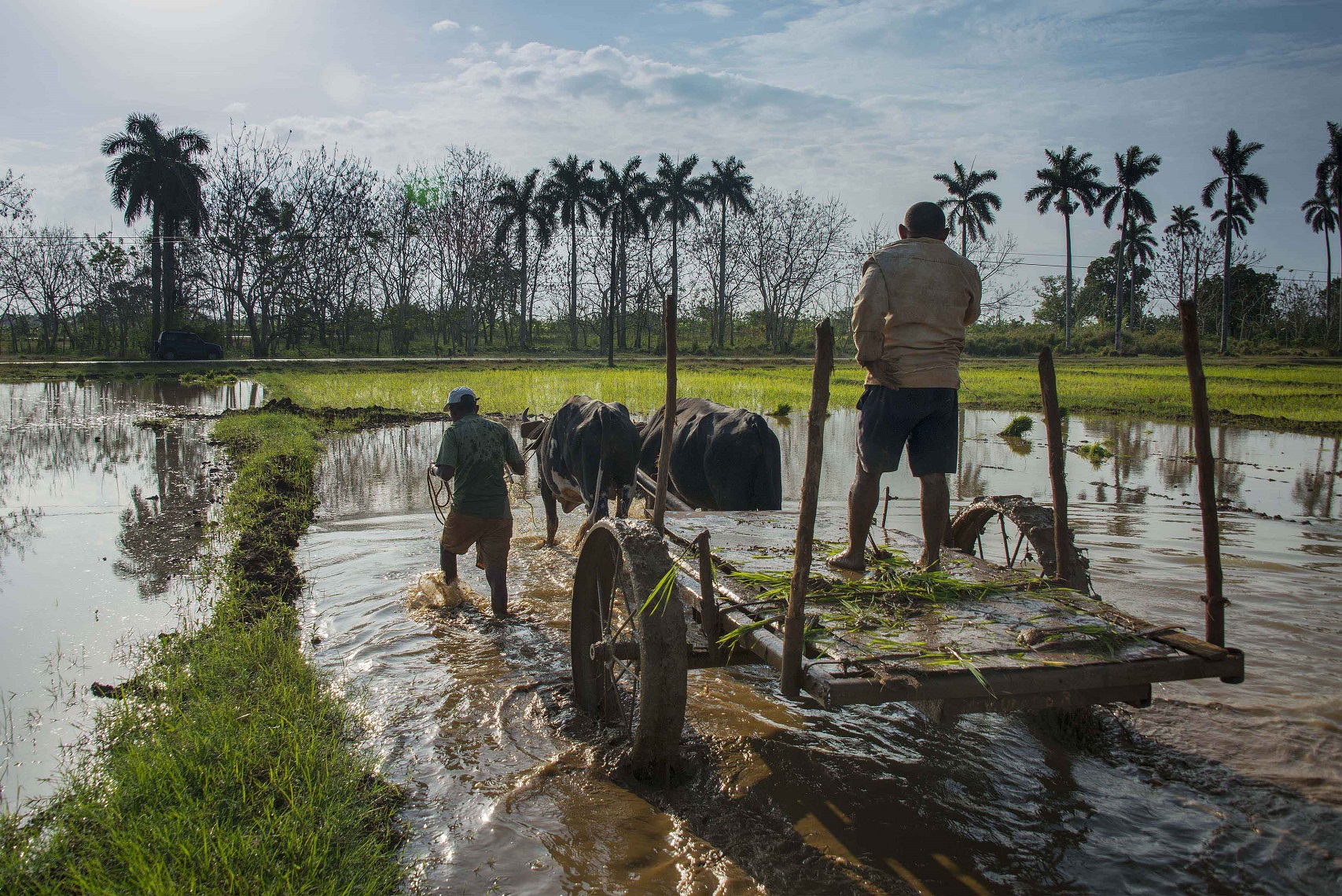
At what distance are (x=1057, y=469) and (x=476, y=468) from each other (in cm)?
386

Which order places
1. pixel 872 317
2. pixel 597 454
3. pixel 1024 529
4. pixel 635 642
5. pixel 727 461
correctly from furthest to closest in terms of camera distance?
pixel 597 454
pixel 727 461
pixel 1024 529
pixel 872 317
pixel 635 642

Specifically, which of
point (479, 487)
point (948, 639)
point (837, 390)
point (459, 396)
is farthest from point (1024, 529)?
point (837, 390)

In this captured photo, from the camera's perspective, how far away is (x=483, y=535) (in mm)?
5953

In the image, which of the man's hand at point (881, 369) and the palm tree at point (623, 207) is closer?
the man's hand at point (881, 369)

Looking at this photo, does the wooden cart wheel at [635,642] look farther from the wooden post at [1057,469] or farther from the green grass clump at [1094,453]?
the green grass clump at [1094,453]

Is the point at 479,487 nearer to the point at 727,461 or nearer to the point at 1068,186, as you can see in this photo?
the point at 727,461

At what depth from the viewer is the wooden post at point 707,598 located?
305cm

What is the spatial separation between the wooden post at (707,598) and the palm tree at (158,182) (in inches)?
1673

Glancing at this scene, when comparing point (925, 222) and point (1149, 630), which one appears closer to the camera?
point (1149, 630)

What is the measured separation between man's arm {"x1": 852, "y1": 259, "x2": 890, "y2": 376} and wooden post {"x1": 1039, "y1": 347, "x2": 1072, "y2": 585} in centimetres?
70

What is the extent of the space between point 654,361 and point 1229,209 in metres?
35.4

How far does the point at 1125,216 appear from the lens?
4778cm

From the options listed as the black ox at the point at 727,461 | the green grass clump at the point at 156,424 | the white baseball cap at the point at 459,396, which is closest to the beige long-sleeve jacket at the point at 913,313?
the black ox at the point at 727,461

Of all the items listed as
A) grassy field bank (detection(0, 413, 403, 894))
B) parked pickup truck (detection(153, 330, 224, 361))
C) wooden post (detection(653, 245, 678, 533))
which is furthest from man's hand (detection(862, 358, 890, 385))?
parked pickup truck (detection(153, 330, 224, 361))
